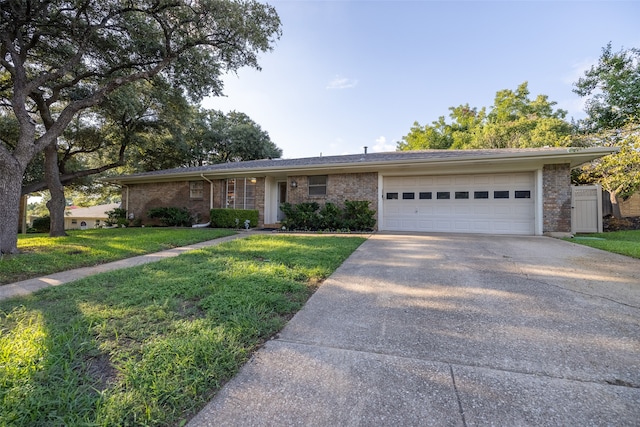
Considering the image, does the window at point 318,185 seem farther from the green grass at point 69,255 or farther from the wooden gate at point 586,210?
the wooden gate at point 586,210

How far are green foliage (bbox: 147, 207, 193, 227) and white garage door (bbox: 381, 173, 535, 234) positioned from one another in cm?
907

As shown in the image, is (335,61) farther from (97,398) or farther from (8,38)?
(97,398)

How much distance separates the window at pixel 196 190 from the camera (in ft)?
43.6

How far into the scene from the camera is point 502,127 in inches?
766

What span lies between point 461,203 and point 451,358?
8756mm

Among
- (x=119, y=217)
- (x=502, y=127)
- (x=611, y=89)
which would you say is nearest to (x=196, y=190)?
(x=119, y=217)

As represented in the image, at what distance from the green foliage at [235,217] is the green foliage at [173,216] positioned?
2053 millimetres

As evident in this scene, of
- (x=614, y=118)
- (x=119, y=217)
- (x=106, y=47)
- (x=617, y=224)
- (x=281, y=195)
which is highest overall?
(x=106, y=47)

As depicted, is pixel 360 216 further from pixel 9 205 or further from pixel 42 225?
pixel 42 225

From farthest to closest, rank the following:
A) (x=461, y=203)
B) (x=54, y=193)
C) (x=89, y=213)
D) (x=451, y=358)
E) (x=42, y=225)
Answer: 1. (x=89, y=213)
2. (x=42, y=225)
3. (x=461, y=203)
4. (x=54, y=193)
5. (x=451, y=358)

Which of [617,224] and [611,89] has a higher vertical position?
[611,89]

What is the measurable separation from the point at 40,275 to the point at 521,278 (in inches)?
290

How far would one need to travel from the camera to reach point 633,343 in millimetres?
2109

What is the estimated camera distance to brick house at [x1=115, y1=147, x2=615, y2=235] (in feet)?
28.0
